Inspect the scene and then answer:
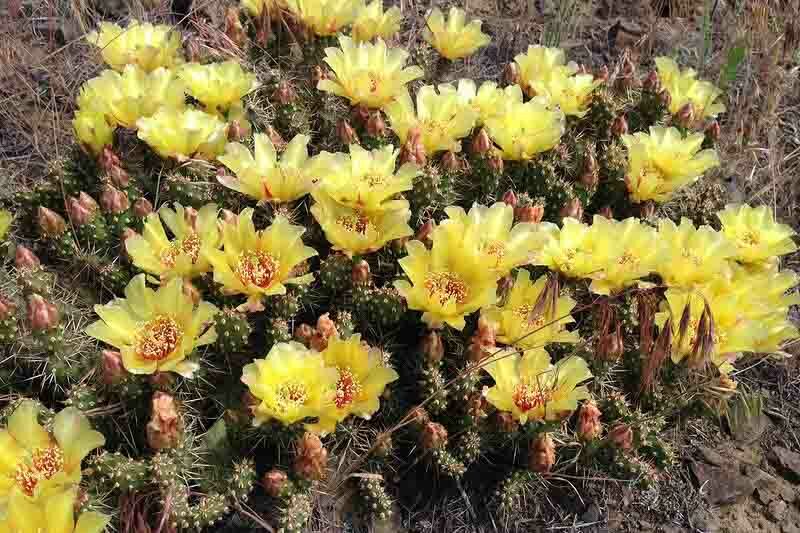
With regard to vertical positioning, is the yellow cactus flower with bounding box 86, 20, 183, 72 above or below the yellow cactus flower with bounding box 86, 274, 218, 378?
above

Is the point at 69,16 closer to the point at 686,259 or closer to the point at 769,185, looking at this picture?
the point at 686,259

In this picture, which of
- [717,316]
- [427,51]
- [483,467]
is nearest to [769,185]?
[717,316]

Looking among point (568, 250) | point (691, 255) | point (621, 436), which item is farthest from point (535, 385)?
point (691, 255)

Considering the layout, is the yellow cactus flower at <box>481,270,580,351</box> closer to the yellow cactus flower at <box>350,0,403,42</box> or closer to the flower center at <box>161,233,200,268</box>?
the flower center at <box>161,233,200,268</box>

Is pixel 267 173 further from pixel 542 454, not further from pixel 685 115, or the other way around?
pixel 685 115

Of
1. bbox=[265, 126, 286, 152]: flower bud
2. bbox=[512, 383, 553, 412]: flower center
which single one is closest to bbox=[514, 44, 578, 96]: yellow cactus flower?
bbox=[265, 126, 286, 152]: flower bud

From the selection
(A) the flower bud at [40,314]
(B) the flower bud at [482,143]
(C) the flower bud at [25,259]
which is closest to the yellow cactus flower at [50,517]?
(A) the flower bud at [40,314]
